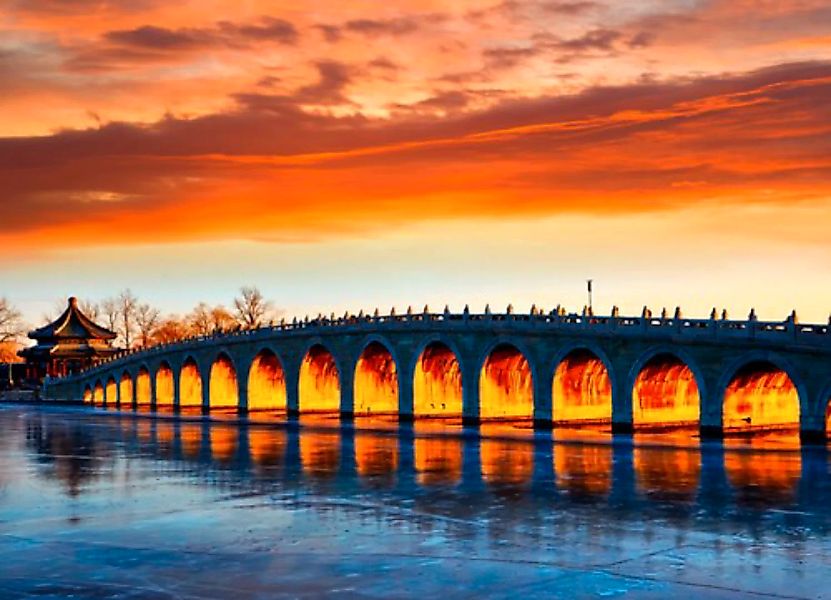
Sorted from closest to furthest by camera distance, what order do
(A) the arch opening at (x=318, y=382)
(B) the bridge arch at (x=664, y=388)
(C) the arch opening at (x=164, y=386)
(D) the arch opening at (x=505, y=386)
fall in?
(B) the bridge arch at (x=664, y=388) → (D) the arch opening at (x=505, y=386) → (A) the arch opening at (x=318, y=382) → (C) the arch opening at (x=164, y=386)

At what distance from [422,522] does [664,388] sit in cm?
3452

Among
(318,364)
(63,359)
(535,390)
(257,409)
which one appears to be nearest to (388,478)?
(535,390)

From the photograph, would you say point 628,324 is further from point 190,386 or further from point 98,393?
point 98,393

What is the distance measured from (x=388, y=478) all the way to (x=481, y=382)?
2958 centimetres

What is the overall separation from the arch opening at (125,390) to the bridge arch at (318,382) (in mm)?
33307

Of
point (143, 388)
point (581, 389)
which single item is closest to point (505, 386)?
point (581, 389)

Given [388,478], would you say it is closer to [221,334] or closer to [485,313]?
[485,313]

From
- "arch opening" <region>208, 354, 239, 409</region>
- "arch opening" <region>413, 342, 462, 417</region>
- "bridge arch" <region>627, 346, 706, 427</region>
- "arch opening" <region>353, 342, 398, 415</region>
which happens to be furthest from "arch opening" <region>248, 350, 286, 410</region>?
"bridge arch" <region>627, 346, 706, 427</region>

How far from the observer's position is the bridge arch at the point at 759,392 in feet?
156

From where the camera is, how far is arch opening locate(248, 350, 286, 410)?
8838 centimetres

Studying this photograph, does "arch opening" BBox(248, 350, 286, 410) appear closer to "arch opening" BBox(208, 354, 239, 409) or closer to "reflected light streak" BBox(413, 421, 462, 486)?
"arch opening" BBox(208, 354, 239, 409)

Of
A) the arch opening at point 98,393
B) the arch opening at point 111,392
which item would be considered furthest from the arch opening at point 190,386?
the arch opening at point 98,393

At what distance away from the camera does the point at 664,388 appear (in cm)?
5825

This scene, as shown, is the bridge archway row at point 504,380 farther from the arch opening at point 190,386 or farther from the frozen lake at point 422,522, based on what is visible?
the frozen lake at point 422,522
